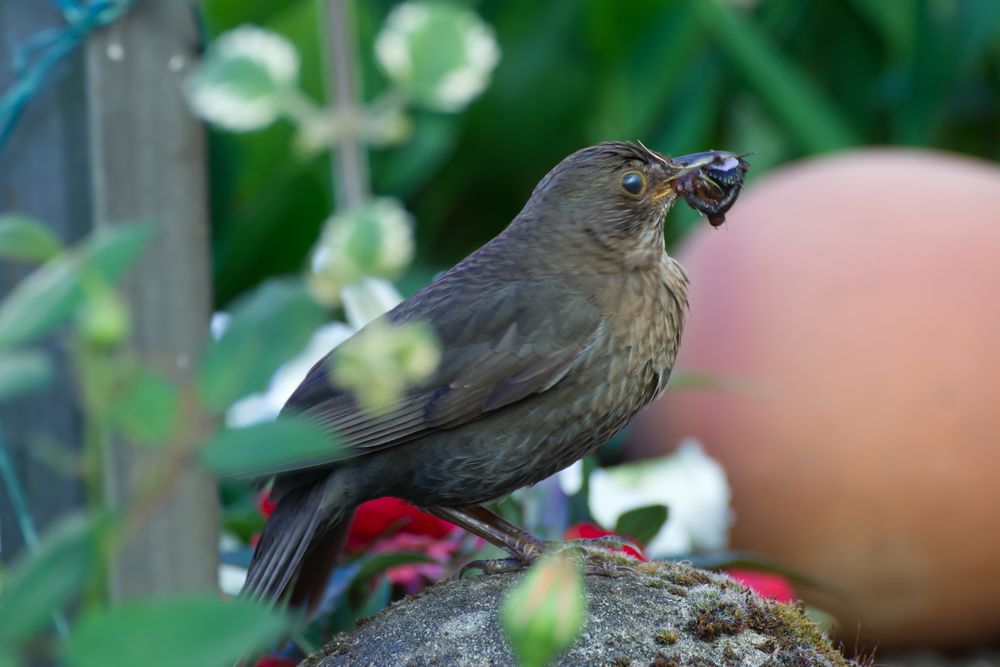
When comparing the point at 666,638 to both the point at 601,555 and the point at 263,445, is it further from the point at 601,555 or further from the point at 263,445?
the point at 263,445

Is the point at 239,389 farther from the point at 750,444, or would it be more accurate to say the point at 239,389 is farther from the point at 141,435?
the point at 750,444

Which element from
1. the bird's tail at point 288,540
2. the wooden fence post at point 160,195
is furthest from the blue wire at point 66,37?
the bird's tail at point 288,540

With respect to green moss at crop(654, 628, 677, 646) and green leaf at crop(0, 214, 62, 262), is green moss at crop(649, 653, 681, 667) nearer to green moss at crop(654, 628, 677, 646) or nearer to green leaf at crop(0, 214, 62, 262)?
green moss at crop(654, 628, 677, 646)

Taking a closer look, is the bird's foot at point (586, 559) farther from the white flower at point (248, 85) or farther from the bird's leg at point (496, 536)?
the white flower at point (248, 85)

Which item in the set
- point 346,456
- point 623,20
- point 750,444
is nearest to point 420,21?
point 346,456

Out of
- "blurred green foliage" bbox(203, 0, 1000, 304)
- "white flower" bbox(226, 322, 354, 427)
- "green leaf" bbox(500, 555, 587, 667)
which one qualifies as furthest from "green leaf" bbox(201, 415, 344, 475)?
"blurred green foliage" bbox(203, 0, 1000, 304)

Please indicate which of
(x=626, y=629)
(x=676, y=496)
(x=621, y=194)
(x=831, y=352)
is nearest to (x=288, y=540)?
(x=626, y=629)
